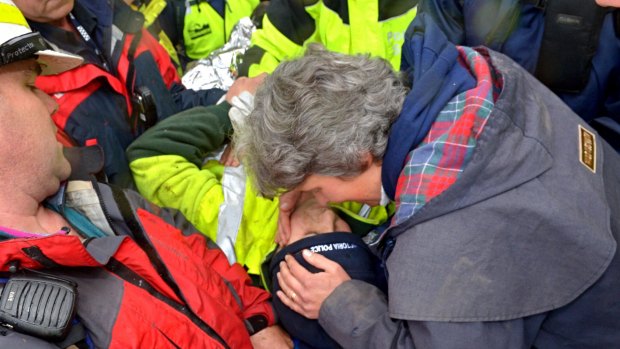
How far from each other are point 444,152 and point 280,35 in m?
1.54

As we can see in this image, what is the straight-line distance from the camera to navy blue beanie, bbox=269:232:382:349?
1742 mm

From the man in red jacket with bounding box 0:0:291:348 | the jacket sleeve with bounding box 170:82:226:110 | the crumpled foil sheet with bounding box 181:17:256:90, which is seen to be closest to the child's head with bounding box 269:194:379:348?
the man in red jacket with bounding box 0:0:291:348

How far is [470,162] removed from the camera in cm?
132

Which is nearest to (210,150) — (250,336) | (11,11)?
(250,336)

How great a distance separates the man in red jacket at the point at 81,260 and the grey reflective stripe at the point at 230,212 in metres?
0.14

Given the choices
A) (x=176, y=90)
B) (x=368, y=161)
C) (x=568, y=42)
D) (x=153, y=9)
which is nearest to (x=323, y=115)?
(x=368, y=161)

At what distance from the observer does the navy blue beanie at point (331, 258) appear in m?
1.74

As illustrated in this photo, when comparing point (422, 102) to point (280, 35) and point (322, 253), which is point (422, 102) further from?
point (280, 35)

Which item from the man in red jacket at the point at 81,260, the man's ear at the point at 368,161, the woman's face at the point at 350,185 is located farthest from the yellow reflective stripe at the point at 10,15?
the man's ear at the point at 368,161

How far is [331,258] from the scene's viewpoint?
175 cm

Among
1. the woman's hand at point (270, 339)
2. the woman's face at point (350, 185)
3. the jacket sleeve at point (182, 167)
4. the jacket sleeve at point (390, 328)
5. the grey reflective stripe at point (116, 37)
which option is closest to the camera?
the jacket sleeve at point (390, 328)

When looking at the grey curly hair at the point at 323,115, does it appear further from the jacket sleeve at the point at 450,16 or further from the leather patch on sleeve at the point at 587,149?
the jacket sleeve at the point at 450,16

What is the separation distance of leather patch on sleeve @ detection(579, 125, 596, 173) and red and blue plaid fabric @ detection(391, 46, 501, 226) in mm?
272

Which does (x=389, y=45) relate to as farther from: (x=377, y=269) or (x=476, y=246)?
(x=476, y=246)
